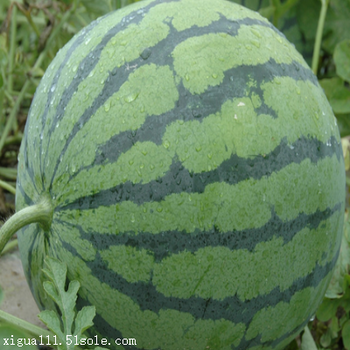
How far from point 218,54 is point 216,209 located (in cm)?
40

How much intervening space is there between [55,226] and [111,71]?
0.43 m

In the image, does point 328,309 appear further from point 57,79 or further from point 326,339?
point 57,79

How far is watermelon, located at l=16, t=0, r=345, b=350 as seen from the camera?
1031 millimetres

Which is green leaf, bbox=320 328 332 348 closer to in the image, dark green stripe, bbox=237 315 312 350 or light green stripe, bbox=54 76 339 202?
dark green stripe, bbox=237 315 312 350

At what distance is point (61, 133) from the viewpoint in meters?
1.13

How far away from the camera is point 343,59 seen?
2162 mm

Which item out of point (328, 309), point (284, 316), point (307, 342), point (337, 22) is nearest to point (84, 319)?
point (284, 316)

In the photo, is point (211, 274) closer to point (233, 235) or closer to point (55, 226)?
point (233, 235)

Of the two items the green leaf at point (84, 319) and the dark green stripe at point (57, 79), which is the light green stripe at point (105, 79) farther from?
the green leaf at point (84, 319)

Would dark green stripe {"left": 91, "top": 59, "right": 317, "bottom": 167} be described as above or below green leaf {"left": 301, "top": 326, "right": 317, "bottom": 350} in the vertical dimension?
above

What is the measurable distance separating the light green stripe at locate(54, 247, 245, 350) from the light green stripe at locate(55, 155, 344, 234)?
15cm

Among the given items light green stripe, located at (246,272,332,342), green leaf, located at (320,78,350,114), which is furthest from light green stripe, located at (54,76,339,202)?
green leaf, located at (320,78,350,114)

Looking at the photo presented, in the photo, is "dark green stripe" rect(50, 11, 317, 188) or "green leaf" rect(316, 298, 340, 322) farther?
"green leaf" rect(316, 298, 340, 322)

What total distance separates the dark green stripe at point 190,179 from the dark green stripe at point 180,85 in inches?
3.5
